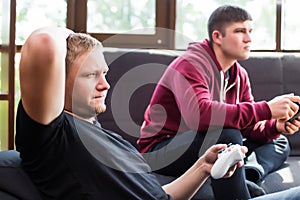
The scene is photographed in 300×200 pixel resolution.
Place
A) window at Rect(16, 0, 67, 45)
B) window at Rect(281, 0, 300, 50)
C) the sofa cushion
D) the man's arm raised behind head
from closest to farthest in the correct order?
the man's arm raised behind head → the sofa cushion → window at Rect(16, 0, 67, 45) → window at Rect(281, 0, 300, 50)

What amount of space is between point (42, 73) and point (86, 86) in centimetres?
28

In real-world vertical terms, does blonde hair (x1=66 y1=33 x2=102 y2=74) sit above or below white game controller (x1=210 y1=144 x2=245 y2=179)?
above

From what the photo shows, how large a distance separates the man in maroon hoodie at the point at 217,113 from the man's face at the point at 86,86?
68 cm

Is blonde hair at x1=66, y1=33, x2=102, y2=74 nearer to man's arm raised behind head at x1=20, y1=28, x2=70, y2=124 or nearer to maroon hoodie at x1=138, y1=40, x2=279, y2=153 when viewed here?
man's arm raised behind head at x1=20, y1=28, x2=70, y2=124

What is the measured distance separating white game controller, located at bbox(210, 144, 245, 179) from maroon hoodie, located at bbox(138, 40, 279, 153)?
52cm

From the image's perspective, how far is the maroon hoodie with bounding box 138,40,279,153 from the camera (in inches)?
81.7

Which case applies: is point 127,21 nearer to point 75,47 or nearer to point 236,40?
point 236,40

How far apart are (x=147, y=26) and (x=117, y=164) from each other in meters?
2.16

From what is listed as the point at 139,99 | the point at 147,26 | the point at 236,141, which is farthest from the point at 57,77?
the point at 147,26

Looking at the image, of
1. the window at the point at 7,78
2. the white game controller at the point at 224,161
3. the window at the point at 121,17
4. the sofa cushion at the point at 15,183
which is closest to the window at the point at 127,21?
the window at the point at 121,17

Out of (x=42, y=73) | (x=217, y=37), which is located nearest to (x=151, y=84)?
(x=217, y=37)

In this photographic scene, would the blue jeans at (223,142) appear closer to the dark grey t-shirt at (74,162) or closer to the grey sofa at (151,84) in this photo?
the grey sofa at (151,84)

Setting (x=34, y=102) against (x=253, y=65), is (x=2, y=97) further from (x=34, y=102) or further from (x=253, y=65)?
(x=34, y=102)

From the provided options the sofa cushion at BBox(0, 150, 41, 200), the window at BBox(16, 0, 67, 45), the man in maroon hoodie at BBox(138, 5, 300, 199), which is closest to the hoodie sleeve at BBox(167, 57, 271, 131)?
the man in maroon hoodie at BBox(138, 5, 300, 199)
